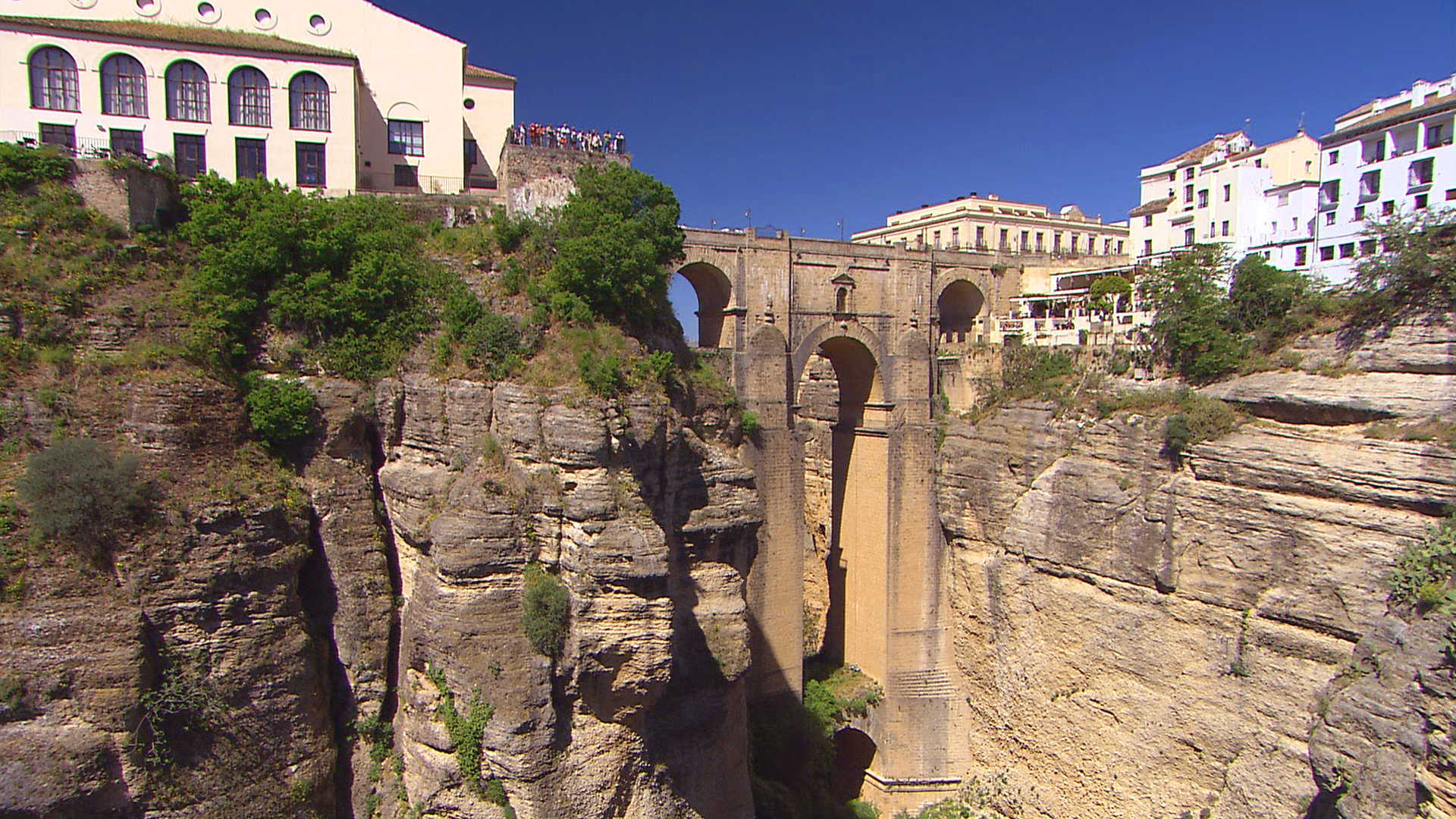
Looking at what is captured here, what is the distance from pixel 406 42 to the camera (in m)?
23.3

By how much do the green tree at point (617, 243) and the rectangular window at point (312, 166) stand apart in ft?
28.6

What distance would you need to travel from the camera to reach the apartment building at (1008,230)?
38.7 metres

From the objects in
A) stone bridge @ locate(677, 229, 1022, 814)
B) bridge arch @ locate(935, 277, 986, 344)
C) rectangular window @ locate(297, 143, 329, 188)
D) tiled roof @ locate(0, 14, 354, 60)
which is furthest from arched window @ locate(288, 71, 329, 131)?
bridge arch @ locate(935, 277, 986, 344)

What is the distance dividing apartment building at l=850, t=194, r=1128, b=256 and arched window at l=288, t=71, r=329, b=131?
25.0 meters

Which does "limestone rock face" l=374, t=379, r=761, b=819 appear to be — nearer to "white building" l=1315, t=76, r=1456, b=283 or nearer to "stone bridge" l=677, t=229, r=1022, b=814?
"stone bridge" l=677, t=229, r=1022, b=814

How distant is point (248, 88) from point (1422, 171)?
109ft

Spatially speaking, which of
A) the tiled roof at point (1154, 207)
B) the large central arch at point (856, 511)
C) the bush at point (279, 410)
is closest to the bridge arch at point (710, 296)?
the large central arch at point (856, 511)

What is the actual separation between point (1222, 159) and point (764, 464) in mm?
22563

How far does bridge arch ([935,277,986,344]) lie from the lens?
2831 centimetres

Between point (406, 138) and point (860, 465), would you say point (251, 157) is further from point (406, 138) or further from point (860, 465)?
point (860, 465)

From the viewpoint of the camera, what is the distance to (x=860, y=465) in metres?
26.1

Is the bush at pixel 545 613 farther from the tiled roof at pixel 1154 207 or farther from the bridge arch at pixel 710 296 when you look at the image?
Answer: the tiled roof at pixel 1154 207

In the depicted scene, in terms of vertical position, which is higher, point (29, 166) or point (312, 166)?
point (312, 166)

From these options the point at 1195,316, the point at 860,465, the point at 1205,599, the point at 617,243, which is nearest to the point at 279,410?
the point at 617,243
